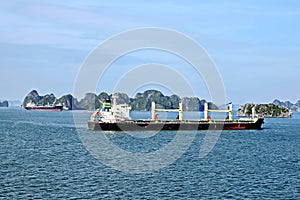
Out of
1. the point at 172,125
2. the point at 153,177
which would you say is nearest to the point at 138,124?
the point at 172,125

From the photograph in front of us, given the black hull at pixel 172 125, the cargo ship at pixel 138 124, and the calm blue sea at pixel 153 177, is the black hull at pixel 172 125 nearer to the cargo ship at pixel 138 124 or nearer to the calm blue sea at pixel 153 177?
the cargo ship at pixel 138 124

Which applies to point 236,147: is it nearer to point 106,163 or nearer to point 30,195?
point 106,163

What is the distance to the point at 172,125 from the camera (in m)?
110

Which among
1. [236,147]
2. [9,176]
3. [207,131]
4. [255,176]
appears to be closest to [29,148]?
[9,176]

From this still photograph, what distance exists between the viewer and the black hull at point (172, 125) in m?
100

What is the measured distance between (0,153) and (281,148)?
41385 mm

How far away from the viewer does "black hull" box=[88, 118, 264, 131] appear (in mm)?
100312

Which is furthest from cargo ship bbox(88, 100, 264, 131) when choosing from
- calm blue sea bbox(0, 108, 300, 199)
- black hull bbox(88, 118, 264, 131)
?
calm blue sea bbox(0, 108, 300, 199)

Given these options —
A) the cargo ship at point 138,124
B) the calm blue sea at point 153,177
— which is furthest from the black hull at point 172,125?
the calm blue sea at point 153,177

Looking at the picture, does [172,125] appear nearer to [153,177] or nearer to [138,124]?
[138,124]

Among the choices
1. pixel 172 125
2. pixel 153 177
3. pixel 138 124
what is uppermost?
pixel 138 124

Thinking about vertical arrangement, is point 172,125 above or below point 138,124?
below

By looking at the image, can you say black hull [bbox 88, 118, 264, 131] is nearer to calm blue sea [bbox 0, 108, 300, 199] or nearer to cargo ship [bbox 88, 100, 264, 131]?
cargo ship [bbox 88, 100, 264, 131]

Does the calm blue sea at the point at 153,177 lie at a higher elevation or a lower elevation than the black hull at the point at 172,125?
lower
